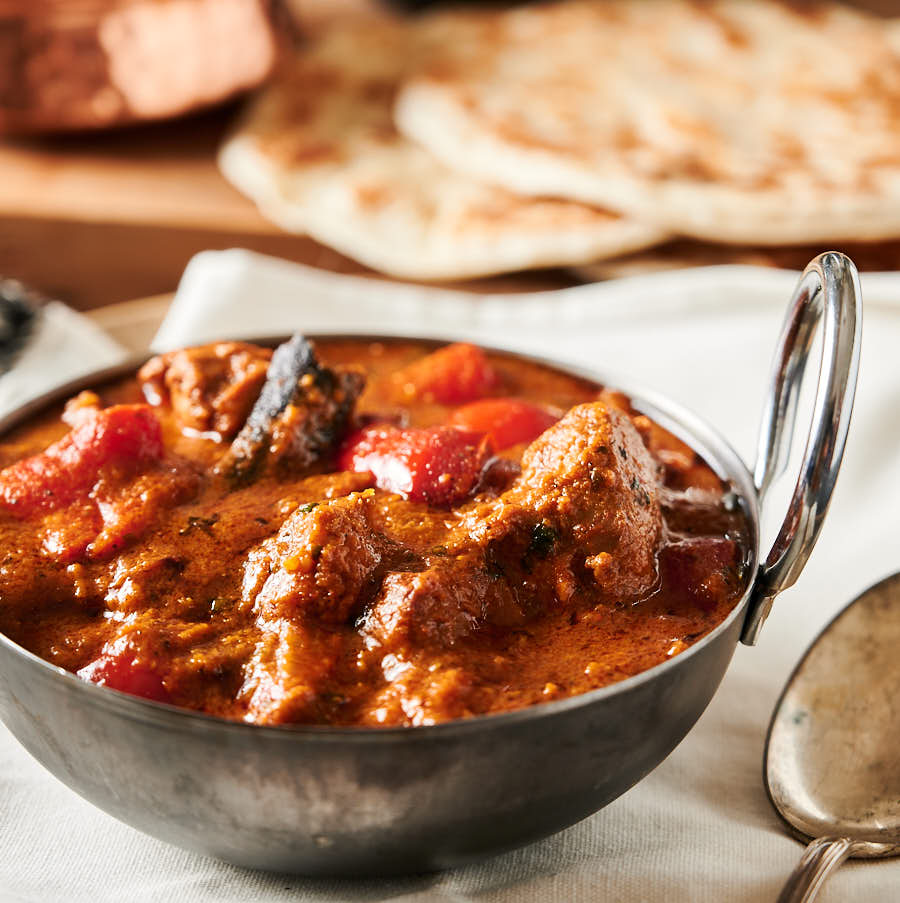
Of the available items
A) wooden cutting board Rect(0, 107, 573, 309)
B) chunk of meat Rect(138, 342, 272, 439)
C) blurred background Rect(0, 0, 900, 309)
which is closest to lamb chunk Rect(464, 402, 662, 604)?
chunk of meat Rect(138, 342, 272, 439)

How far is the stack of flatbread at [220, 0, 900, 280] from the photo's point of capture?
162 inches

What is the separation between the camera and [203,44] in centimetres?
508

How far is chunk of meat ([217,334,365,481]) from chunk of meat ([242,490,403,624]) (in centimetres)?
28

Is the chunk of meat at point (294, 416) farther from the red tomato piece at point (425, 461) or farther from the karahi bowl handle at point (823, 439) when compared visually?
the karahi bowl handle at point (823, 439)

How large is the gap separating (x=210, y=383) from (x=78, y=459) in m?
0.34

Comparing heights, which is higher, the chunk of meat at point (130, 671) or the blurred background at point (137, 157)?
the chunk of meat at point (130, 671)

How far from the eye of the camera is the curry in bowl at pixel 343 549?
5.83 ft

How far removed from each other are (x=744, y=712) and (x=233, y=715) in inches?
49.2

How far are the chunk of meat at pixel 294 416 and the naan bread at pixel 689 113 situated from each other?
2026mm

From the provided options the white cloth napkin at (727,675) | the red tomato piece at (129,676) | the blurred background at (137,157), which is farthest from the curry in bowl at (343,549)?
the blurred background at (137,157)

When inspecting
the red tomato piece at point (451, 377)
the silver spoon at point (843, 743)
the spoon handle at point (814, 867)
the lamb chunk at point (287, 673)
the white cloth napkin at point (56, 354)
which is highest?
the lamb chunk at point (287, 673)

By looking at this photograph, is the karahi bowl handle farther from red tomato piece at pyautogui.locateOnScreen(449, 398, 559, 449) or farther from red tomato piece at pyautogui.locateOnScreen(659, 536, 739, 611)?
red tomato piece at pyautogui.locateOnScreen(449, 398, 559, 449)

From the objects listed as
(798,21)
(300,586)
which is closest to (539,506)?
(300,586)

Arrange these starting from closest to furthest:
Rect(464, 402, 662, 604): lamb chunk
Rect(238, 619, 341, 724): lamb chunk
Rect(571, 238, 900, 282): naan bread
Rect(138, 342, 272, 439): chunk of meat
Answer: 1. Rect(238, 619, 341, 724): lamb chunk
2. Rect(464, 402, 662, 604): lamb chunk
3. Rect(138, 342, 272, 439): chunk of meat
4. Rect(571, 238, 900, 282): naan bread
